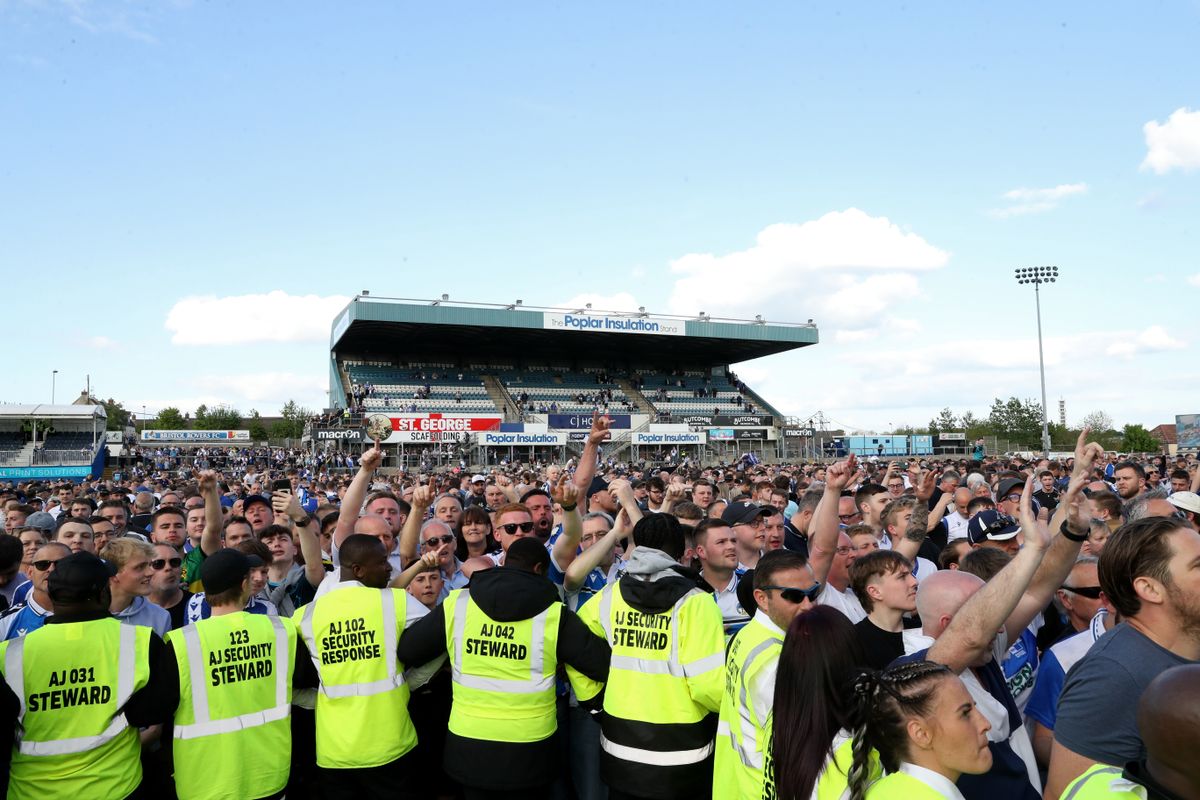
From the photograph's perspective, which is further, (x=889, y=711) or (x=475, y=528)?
(x=475, y=528)

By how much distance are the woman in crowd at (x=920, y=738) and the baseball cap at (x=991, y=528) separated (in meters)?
3.74

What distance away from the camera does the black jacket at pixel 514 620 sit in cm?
346

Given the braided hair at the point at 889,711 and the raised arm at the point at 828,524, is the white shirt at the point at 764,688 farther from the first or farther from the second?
the raised arm at the point at 828,524

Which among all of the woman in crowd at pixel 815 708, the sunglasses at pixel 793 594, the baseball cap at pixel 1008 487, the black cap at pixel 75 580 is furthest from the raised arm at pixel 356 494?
the baseball cap at pixel 1008 487

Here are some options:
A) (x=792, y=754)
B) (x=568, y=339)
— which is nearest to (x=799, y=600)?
(x=792, y=754)

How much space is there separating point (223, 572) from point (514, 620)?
1.35 meters

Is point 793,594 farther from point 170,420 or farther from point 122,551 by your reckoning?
point 170,420

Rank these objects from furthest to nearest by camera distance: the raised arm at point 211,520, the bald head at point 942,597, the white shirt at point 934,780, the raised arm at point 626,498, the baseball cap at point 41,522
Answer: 1. the baseball cap at point 41,522
2. the raised arm at point 211,520
3. the raised arm at point 626,498
4. the bald head at point 942,597
5. the white shirt at point 934,780

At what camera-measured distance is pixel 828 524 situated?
4309 millimetres

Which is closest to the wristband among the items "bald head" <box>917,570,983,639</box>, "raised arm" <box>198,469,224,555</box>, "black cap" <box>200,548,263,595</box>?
"bald head" <box>917,570,983,639</box>

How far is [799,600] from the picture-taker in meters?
2.93

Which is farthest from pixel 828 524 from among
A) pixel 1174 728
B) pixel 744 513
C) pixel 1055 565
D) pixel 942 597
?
pixel 1174 728

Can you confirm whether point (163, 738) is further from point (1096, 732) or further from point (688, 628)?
point (1096, 732)

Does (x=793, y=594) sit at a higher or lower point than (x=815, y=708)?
higher
